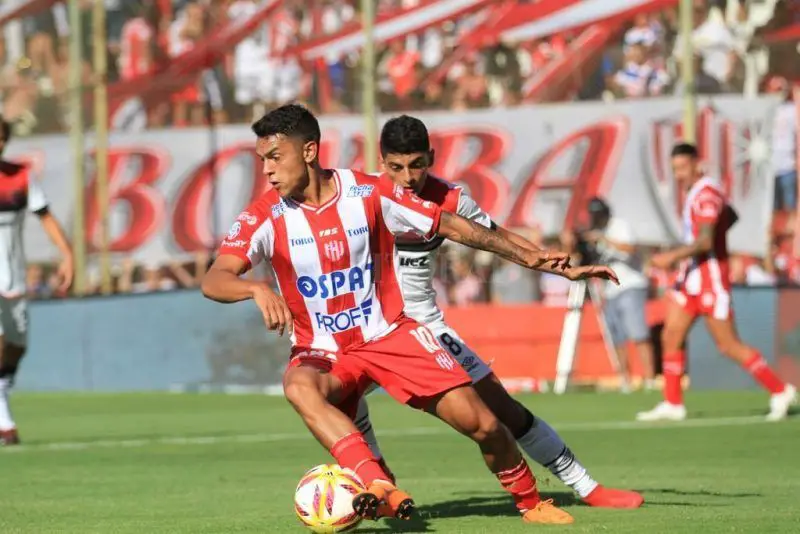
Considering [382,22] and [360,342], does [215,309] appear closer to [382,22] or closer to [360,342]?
[382,22]

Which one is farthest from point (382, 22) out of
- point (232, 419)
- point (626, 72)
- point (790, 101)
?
point (232, 419)

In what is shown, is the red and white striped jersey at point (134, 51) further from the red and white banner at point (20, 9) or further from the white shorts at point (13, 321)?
the white shorts at point (13, 321)

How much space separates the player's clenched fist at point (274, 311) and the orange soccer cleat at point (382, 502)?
31.4 inches

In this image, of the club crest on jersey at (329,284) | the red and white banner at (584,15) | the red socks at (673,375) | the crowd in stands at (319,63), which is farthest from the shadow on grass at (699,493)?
the red and white banner at (584,15)

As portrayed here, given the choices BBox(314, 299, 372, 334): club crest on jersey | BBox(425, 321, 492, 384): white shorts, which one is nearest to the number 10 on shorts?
BBox(314, 299, 372, 334): club crest on jersey

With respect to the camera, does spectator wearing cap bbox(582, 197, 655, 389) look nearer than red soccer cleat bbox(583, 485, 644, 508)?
No

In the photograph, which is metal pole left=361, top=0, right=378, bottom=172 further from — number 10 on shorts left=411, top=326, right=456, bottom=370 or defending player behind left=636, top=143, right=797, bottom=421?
number 10 on shorts left=411, top=326, right=456, bottom=370

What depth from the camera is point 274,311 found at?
711 cm

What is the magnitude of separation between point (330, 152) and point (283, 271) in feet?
49.8

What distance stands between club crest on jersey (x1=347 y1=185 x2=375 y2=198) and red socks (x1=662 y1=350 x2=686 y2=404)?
26.7 ft

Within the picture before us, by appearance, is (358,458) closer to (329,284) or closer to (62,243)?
(329,284)

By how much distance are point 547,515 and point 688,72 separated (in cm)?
1327

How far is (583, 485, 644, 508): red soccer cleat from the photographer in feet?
29.5

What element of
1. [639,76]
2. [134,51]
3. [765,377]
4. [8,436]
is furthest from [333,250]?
[134,51]
